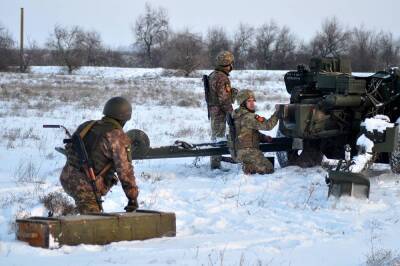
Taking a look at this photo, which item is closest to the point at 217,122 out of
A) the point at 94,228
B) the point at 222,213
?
the point at 222,213

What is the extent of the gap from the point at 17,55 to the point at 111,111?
55.2 meters

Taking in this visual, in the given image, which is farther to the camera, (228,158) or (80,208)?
(228,158)

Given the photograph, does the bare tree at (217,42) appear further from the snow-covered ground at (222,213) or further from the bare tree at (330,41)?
the snow-covered ground at (222,213)

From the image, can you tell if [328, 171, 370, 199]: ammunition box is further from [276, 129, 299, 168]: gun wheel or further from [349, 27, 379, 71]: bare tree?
[349, 27, 379, 71]: bare tree

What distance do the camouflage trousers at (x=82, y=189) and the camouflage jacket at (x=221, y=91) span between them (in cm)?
464

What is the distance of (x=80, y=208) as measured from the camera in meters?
6.98

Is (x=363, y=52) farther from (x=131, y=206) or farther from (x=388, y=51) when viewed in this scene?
(x=131, y=206)

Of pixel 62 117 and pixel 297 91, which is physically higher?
pixel 297 91

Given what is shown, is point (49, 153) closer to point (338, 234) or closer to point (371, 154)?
point (371, 154)

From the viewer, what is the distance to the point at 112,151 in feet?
21.8

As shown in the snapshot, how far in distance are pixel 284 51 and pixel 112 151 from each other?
2389 inches

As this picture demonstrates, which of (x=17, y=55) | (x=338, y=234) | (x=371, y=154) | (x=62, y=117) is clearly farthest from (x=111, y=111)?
(x=17, y=55)

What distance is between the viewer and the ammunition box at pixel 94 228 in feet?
18.7

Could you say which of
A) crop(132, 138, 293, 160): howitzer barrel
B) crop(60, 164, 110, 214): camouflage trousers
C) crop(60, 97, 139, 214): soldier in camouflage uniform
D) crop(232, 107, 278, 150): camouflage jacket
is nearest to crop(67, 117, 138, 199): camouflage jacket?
crop(60, 97, 139, 214): soldier in camouflage uniform
